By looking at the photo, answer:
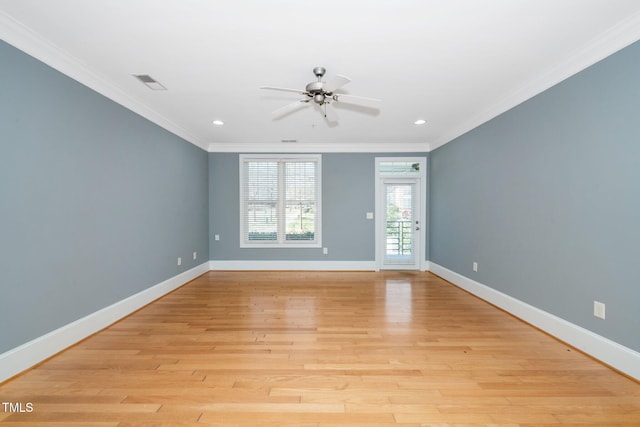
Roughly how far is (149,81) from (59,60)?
0.69 m

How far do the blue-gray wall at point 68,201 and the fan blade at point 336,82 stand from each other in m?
2.36

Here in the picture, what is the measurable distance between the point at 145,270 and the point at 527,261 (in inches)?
183

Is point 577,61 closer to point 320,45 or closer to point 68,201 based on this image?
point 320,45

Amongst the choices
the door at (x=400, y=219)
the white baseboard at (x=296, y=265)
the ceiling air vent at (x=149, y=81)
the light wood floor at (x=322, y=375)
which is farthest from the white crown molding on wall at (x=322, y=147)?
the light wood floor at (x=322, y=375)

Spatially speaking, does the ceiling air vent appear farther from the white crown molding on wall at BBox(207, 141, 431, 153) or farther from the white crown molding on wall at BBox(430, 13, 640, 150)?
the white crown molding on wall at BBox(430, 13, 640, 150)

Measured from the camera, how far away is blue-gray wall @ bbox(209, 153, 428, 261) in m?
5.56

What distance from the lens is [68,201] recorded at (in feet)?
8.00

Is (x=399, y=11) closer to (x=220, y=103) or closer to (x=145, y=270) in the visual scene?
(x=220, y=103)

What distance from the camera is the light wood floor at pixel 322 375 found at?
1.64 metres

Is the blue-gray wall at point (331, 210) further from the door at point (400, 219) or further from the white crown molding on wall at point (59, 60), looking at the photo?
the white crown molding on wall at point (59, 60)

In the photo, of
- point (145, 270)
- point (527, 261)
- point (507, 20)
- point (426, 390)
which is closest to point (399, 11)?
point (507, 20)

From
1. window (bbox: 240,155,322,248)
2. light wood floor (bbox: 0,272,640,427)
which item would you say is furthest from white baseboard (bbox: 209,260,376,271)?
light wood floor (bbox: 0,272,640,427)

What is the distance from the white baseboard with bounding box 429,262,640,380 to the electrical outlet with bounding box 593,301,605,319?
0.17 m

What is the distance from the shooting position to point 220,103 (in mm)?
3412
